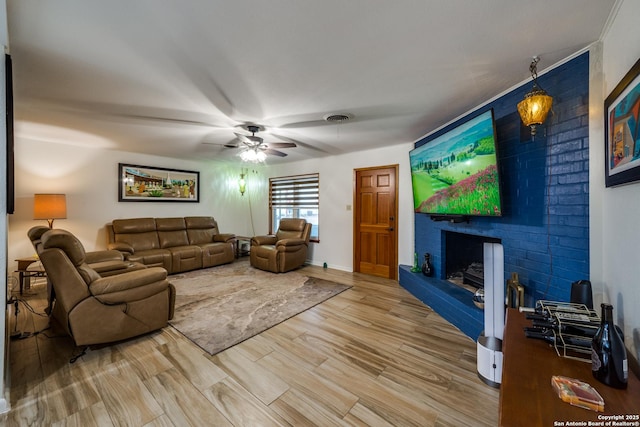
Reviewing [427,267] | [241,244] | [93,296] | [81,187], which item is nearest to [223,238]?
[241,244]

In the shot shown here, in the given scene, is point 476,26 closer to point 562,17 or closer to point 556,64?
point 562,17

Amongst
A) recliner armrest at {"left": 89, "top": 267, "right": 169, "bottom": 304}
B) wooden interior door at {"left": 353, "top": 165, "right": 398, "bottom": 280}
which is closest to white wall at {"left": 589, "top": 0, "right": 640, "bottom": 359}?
wooden interior door at {"left": 353, "top": 165, "right": 398, "bottom": 280}

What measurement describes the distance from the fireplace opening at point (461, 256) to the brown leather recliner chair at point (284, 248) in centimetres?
263

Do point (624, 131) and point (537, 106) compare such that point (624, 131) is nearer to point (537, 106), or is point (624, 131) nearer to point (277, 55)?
point (537, 106)

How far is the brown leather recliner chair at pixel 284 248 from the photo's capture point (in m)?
4.67

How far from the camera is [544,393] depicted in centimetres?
88

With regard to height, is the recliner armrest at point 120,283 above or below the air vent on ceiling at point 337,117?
below

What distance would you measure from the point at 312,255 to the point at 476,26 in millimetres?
4639

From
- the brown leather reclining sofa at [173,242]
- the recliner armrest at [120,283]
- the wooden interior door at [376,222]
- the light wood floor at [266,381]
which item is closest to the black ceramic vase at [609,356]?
the light wood floor at [266,381]

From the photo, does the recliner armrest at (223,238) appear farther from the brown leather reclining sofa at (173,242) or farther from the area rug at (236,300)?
the area rug at (236,300)

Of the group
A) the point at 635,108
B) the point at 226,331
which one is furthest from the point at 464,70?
the point at 226,331

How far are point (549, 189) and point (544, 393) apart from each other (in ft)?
5.31

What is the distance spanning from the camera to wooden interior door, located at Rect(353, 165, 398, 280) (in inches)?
172

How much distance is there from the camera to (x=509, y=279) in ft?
7.20
